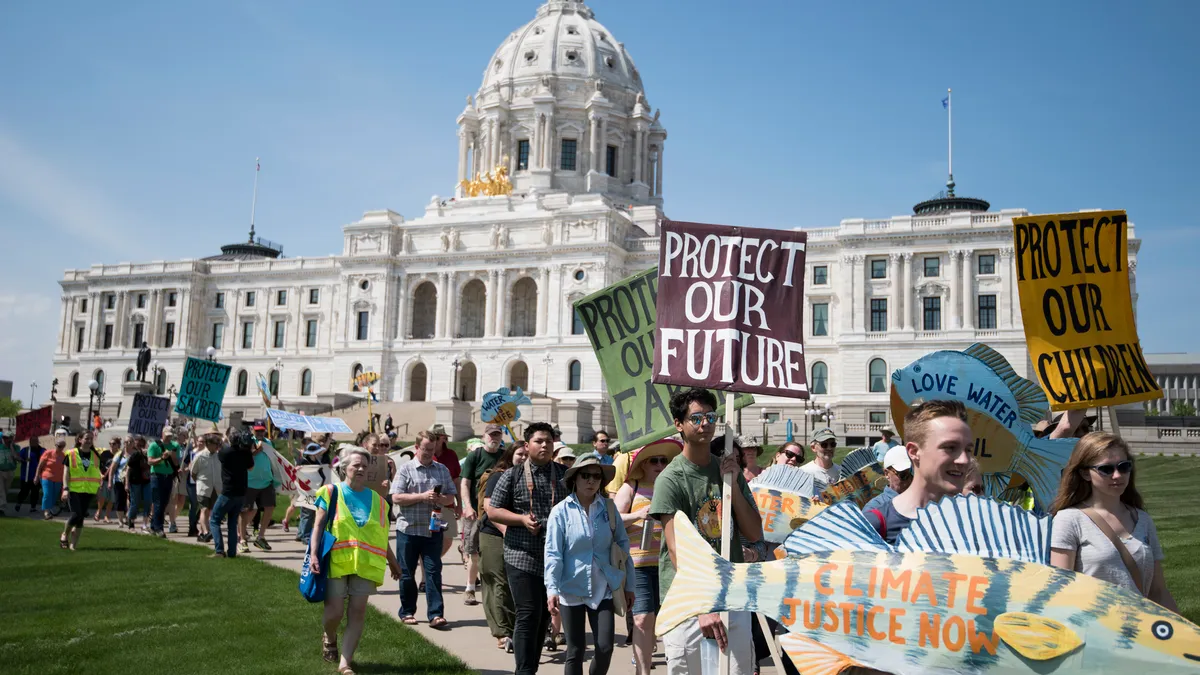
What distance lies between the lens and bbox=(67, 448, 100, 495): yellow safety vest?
16.7 meters

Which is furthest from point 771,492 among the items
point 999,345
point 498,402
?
point 999,345

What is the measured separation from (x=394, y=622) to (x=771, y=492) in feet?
14.9

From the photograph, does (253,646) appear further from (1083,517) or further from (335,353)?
(335,353)

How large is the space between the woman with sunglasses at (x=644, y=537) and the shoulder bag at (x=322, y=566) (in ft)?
7.48

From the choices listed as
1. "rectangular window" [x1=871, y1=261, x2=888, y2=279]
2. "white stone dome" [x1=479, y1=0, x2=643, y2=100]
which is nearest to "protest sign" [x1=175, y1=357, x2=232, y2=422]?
"rectangular window" [x1=871, y1=261, x2=888, y2=279]

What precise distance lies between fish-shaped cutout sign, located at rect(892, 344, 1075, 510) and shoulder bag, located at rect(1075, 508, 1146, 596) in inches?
88.3

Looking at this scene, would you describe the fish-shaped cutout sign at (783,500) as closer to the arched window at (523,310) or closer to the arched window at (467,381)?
the arched window at (467,381)

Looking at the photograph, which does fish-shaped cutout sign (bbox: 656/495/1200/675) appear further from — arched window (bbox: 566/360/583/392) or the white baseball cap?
arched window (bbox: 566/360/583/392)

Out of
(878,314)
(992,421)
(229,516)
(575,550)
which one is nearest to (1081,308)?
(992,421)

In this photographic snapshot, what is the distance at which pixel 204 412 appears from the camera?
72.0 ft

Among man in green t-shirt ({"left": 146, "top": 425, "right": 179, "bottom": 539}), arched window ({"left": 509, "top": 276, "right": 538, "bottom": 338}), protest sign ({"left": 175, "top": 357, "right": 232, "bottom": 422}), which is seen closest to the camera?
man in green t-shirt ({"left": 146, "top": 425, "right": 179, "bottom": 539})

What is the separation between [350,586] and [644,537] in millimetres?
2361

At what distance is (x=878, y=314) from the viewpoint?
192ft

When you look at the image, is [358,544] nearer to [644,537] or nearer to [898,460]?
[644,537]
